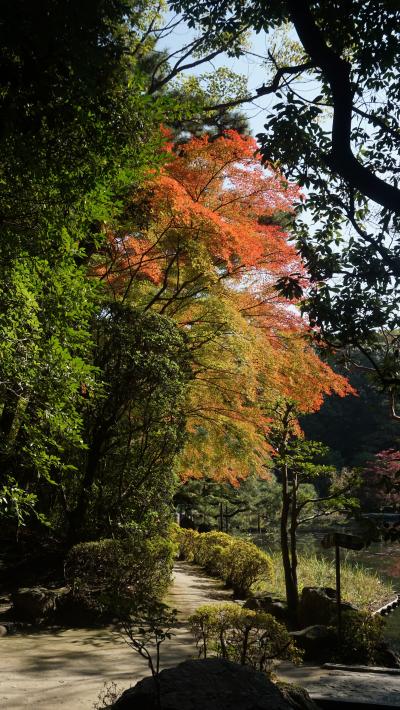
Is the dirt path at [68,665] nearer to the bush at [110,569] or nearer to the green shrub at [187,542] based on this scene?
the bush at [110,569]

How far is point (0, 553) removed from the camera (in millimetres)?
8906

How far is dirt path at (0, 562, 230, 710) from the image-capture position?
4.11 m

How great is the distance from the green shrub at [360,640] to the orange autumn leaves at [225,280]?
361cm

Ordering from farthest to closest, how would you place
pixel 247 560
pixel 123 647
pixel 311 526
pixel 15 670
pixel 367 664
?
pixel 311 526
pixel 247 560
pixel 367 664
pixel 123 647
pixel 15 670

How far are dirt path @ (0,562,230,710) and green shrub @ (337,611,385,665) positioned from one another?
175 cm

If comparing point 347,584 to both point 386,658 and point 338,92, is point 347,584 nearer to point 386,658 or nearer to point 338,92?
point 386,658

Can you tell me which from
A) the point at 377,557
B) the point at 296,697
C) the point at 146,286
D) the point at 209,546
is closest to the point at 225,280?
the point at 146,286

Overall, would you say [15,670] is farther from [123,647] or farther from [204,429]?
[204,429]

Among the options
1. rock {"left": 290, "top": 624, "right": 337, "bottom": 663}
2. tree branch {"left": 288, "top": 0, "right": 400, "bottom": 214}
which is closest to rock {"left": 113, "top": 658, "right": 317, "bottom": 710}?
tree branch {"left": 288, "top": 0, "right": 400, "bottom": 214}

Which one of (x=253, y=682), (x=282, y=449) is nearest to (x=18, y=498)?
(x=253, y=682)

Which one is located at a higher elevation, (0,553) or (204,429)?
(204,429)

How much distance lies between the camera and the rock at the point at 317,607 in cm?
779

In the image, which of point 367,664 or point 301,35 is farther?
point 367,664

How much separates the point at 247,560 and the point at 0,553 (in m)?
4.45
